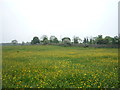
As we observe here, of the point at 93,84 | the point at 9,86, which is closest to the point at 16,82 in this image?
the point at 9,86

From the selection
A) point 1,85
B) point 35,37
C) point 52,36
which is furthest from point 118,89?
point 52,36

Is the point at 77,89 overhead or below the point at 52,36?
below

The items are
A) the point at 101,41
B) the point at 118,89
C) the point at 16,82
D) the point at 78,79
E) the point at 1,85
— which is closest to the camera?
the point at 118,89

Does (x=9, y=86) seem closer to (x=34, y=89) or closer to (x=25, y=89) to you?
(x=25, y=89)

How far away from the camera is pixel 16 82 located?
20.7ft

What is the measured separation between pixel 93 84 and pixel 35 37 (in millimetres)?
114643

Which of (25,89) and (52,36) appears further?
(52,36)

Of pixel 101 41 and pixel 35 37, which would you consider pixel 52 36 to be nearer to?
pixel 35 37

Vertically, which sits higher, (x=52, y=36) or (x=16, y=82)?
(x=52, y=36)

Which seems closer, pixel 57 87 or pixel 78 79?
pixel 57 87

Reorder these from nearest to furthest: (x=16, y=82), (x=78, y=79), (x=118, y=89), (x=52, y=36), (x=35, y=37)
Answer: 1. (x=118, y=89)
2. (x=16, y=82)
3. (x=78, y=79)
4. (x=35, y=37)
5. (x=52, y=36)

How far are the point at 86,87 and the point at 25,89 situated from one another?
9.88ft

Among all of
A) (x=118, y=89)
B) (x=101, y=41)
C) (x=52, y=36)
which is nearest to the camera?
(x=118, y=89)

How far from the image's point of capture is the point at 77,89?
548cm
